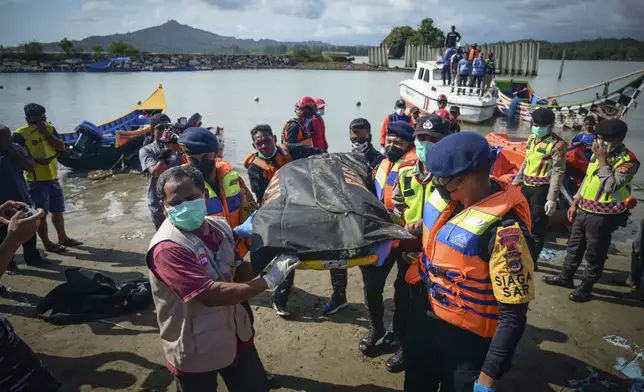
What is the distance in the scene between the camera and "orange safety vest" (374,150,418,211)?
133 inches

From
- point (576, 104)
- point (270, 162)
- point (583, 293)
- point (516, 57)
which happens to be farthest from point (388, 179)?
point (516, 57)

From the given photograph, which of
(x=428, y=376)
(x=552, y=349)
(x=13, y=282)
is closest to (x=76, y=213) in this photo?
(x=13, y=282)

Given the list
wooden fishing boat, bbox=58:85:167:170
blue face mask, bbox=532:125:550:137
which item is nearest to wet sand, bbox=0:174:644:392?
blue face mask, bbox=532:125:550:137

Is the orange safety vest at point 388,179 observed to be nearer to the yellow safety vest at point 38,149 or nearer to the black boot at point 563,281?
the black boot at point 563,281

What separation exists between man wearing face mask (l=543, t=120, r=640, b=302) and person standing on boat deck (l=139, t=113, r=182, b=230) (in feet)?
15.8

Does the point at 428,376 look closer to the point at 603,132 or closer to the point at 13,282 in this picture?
the point at 603,132

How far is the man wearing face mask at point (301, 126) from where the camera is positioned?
6.21m

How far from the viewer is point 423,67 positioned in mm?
22031

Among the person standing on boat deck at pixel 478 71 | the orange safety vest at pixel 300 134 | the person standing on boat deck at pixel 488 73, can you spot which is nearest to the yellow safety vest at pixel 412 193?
the orange safety vest at pixel 300 134

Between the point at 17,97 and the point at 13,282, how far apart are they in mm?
34259

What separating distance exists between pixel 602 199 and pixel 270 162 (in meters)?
3.72

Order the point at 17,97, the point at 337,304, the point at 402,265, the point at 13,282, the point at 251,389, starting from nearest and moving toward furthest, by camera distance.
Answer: the point at 251,389 → the point at 402,265 → the point at 337,304 → the point at 13,282 → the point at 17,97

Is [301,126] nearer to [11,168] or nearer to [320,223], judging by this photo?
[11,168]

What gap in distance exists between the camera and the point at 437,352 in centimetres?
231
